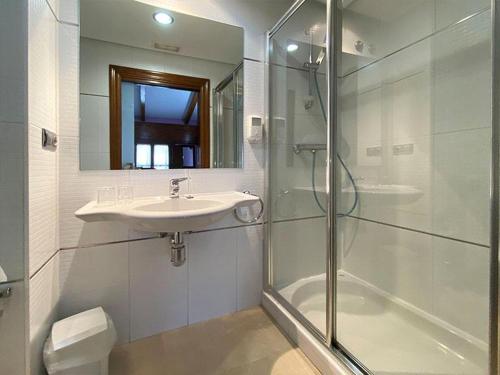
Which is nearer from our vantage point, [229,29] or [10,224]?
[10,224]

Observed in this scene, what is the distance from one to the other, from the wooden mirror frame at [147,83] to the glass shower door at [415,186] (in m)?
0.75

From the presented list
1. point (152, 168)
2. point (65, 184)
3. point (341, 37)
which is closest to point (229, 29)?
point (341, 37)

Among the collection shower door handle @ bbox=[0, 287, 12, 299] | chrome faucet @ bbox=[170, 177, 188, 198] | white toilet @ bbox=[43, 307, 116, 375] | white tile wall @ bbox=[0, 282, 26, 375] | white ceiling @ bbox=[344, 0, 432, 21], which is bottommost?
white toilet @ bbox=[43, 307, 116, 375]

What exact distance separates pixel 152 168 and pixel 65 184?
390 mm

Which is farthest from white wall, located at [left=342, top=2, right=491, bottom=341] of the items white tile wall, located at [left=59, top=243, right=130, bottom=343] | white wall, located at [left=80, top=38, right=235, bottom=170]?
white tile wall, located at [left=59, top=243, right=130, bottom=343]

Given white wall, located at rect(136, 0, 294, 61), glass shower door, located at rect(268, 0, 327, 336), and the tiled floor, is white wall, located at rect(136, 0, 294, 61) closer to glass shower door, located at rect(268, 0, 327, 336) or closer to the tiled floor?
glass shower door, located at rect(268, 0, 327, 336)

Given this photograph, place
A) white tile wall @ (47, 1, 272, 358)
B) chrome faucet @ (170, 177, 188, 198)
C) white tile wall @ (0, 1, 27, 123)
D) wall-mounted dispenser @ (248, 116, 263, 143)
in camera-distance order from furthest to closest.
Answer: wall-mounted dispenser @ (248, 116, 263, 143) < chrome faucet @ (170, 177, 188, 198) < white tile wall @ (47, 1, 272, 358) < white tile wall @ (0, 1, 27, 123)

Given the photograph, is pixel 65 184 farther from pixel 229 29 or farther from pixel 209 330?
pixel 229 29

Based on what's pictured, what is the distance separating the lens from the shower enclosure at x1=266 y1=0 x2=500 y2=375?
1.05m

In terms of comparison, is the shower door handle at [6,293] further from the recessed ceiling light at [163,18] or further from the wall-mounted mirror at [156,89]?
the recessed ceiling light at [163,18]

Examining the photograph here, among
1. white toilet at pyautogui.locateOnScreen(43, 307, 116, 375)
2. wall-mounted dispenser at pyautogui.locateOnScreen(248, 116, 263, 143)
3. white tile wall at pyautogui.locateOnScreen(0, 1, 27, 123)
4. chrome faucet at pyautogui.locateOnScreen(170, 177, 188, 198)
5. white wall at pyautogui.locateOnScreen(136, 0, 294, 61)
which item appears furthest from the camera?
wall-mounted dispenser at pyautogui.locateOnScreen(248, 116, 263, 143)

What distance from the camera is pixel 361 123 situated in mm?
1485

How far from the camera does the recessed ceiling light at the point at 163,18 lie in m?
1.33

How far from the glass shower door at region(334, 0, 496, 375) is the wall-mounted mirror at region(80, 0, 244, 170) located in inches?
26.2
